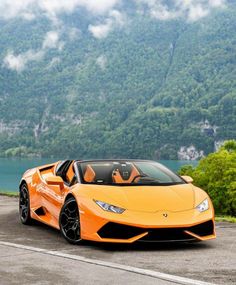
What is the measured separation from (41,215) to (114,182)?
178cm

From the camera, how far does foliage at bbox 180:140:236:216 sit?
4556 centimetres

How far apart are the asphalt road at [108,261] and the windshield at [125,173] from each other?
1.00 m

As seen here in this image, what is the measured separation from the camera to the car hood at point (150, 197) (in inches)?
295

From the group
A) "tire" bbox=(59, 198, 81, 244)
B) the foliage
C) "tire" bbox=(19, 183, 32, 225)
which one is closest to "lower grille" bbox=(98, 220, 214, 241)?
"tire" bbox=(59, 198, 81, 244)

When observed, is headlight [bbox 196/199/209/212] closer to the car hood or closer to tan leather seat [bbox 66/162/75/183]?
the car hood

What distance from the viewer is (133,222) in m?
7.24

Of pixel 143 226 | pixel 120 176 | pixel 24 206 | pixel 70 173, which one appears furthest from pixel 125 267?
pixel 24 206

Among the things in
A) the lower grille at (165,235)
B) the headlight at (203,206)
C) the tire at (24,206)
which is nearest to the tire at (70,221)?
the lower grille at (165,235)

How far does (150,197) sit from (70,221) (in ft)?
3.87

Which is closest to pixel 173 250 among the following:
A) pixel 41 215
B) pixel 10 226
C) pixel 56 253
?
pixel 56 253

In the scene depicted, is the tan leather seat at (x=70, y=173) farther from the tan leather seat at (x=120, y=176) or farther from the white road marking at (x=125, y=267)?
the white road marking at (x=125, y=267)

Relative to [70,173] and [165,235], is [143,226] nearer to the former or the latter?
[165,235]

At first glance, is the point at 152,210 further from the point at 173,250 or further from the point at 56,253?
the point at 56,253

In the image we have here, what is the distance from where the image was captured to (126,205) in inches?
294
